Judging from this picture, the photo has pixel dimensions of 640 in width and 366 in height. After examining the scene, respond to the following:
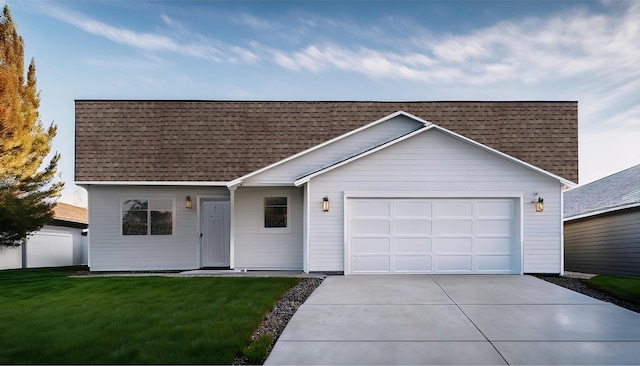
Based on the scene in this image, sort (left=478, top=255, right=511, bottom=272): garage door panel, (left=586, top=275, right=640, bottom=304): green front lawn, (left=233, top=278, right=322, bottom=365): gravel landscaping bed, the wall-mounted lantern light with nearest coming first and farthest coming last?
(left=233, top=278, right=322, bottom=365): gravel landscaping bed → (left=586, top=275, right=640, bottom=304): green front lawn → the wall-mounted lantern light → (left=478, top=255, right=511, bottom=272): garage door panel

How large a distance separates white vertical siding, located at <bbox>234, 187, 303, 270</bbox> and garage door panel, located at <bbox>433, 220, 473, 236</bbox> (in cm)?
417

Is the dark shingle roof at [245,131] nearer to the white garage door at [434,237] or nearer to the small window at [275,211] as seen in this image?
the small window at [275,211]

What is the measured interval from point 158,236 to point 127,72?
727 centimetres

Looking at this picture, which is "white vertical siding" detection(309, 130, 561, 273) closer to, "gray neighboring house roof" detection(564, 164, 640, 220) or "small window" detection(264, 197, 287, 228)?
"small window" detection(264, 197, 287, 228)

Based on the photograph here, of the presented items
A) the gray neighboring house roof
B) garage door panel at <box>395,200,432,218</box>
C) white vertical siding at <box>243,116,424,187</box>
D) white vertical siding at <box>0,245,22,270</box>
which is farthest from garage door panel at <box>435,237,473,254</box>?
white vertical siding at <box>0,245,22,270</box>

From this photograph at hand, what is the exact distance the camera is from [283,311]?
7988 mm

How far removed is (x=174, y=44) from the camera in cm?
1711

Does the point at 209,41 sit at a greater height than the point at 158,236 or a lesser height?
greater

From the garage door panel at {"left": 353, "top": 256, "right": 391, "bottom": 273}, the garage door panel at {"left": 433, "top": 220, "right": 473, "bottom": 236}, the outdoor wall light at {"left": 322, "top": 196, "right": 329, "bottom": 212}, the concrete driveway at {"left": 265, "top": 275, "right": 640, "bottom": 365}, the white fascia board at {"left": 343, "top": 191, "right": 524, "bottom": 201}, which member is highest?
the white fascia board at {"left": 343, "top": 191, "right": 524, "bottom": 201}

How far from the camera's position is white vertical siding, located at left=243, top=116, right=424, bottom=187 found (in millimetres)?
13836

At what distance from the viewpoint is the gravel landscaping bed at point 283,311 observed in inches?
261

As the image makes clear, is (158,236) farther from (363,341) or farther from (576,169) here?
(576,169)

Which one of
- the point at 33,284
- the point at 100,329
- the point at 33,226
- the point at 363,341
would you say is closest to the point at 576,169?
the point at 363,341

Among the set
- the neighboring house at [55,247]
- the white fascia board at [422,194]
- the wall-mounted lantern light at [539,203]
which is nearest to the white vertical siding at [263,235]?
the white fascia board at [422,194]
